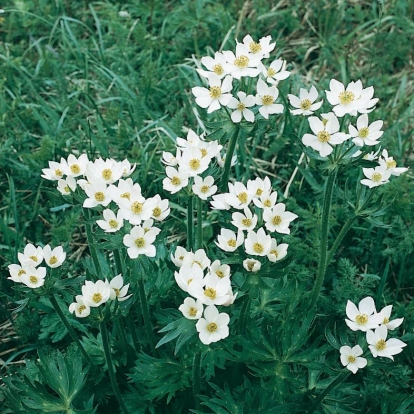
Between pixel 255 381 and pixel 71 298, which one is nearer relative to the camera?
pixel 255 381

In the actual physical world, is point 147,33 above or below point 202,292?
below

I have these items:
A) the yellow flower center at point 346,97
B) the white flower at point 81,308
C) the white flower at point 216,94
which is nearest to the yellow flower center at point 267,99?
the white flower at point 216,94

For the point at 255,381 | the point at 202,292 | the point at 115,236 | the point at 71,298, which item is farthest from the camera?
the point at 71,298

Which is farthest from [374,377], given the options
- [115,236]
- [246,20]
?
[246,20]

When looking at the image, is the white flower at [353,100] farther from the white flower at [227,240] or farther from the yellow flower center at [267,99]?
the white flower at [227,240]

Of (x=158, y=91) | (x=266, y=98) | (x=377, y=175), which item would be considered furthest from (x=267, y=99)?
(x=158, y=91)

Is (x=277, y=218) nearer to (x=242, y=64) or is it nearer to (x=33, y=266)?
(x=242, y=64)

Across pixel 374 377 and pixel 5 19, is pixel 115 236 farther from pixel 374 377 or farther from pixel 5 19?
pixel 5 19
